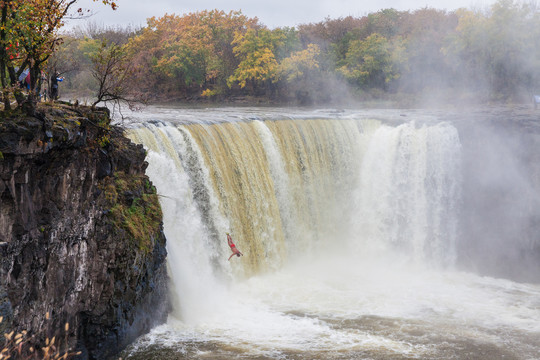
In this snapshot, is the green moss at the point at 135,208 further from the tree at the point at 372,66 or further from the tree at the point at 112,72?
the tree at the point at 372,66

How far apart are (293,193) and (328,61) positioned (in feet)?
75.3

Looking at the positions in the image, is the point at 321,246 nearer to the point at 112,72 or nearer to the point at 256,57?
the point at 112,72

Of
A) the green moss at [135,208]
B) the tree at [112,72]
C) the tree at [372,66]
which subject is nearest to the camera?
the tree at [112,72]

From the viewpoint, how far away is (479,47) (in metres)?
36.2

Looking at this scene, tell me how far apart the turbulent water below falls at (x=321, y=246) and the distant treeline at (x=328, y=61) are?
15425 millimetres

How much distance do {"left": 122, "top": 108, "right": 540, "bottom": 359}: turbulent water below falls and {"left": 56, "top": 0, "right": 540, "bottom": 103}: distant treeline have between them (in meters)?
15.4

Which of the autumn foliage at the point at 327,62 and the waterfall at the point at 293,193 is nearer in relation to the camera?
the waterfall at the point at 293,193

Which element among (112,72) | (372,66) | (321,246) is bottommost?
(321,246)

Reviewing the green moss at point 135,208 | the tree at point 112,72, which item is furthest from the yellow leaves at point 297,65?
the green moss at point 135,208

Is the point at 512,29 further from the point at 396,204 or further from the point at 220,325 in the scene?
the point at 220,325

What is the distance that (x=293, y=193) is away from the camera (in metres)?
19.1

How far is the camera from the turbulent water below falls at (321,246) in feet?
41.0

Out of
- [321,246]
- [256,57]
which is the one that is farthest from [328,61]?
[321,246]

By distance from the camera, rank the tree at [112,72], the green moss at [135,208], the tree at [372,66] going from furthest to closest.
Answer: the tree at [372,66]
the green moss at [135,208]
the tree at [112,72]
